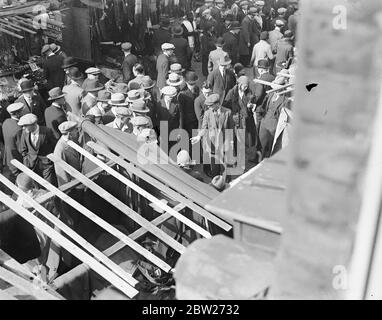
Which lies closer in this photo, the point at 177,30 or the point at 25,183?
the point at 25,183

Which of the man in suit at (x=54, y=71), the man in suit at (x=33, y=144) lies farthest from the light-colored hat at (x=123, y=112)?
the man in suit at (x=54, y=71)

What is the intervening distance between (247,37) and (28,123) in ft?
23.7

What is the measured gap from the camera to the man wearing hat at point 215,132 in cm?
722

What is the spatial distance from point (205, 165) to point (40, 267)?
327cm

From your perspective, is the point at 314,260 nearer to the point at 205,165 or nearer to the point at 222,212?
the point at 222,212

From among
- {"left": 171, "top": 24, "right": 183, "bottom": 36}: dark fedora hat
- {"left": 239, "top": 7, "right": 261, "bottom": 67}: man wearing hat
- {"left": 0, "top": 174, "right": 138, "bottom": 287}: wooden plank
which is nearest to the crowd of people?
{"left": 0, "top": 174, "right": 138, "bottom": 287}: wooden plank

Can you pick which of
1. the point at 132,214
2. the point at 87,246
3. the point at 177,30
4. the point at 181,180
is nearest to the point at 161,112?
the point at 181,180

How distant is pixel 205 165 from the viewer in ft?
24.7

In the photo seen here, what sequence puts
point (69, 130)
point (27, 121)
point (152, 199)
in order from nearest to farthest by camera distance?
1. point (152, 199)
2. point (69, 130)
3. point (27, 121)

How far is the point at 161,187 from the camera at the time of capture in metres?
4.33

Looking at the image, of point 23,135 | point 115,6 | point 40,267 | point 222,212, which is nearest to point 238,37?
point 115,6

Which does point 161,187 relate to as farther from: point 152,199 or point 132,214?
point 132,214

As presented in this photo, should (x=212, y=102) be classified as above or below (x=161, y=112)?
→ above

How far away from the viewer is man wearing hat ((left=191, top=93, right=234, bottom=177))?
7.22 meters
